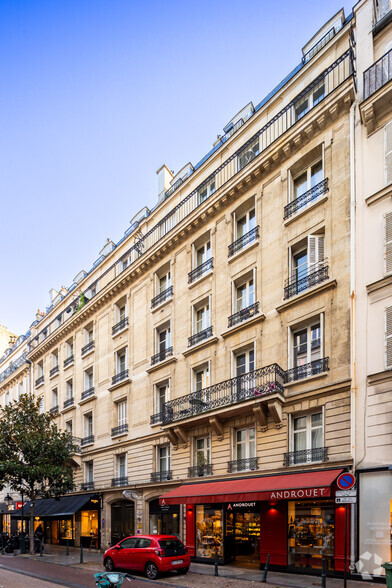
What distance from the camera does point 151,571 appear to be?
57.5 ft

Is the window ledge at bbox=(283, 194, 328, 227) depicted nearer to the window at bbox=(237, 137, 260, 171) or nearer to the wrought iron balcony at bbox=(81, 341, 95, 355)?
the window at bbox=(237, 137, 260, 171)

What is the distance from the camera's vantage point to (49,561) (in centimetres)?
2406

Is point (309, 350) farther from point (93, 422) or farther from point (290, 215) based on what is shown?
point (93, 422)

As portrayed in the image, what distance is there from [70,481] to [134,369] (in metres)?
7.13

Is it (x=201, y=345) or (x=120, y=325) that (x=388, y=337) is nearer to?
(x=201, y=345)

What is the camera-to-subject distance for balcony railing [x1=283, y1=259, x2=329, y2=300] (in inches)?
723

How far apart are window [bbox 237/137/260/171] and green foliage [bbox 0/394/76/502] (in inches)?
681

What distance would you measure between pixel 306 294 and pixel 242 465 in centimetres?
672

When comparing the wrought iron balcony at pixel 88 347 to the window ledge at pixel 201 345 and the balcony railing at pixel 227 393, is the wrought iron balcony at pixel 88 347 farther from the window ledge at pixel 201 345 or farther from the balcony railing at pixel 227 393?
the window ledge at pixel 201 345

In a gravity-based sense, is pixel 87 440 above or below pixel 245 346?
below

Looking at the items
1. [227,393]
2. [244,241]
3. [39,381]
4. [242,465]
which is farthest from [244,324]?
[39,381]

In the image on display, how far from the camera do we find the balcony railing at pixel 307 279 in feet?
60.3

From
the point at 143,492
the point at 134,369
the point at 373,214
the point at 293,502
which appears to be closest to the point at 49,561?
the point at 143,492

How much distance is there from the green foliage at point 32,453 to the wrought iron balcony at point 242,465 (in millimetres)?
11952
